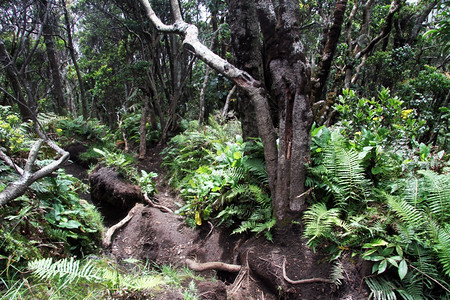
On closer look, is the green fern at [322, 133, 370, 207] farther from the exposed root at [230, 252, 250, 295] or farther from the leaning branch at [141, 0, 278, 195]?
the exposed root at [230, 252, 250, 295]

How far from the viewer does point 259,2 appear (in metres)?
3.86

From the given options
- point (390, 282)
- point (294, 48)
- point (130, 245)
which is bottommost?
point (130, 245)

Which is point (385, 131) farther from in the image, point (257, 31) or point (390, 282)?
point (257, 31)

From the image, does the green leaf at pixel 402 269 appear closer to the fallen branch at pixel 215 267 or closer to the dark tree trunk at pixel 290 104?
the dark tree trunk at pixel 290 104

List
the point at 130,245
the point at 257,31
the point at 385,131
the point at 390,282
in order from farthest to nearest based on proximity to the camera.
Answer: the point at 130,245
the point at 257,31
the point at 385,131
the point at 390,282

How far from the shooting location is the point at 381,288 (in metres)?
2.49

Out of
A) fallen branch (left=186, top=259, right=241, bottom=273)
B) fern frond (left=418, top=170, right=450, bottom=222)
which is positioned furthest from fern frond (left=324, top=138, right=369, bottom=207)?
fallen branch (left=186, top=259, right=241, bottom=273)

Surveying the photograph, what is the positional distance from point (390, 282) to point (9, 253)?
12.1 ft

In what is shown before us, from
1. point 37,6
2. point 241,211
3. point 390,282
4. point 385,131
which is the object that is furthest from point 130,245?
Answer: point 37,6

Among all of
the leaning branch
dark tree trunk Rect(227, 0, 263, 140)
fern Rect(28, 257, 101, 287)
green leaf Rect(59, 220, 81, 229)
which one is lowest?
green leaf Rect(59, 220, 81, 229)

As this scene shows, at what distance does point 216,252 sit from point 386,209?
7.63ft

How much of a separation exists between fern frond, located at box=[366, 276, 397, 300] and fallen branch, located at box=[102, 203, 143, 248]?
3.89 m

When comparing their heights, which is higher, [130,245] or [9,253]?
[9,253]

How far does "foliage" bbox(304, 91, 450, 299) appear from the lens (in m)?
2.43
